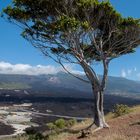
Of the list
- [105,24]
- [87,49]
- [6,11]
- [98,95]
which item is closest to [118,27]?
[105,24]

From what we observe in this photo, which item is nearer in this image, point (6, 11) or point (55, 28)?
point (55, 28)

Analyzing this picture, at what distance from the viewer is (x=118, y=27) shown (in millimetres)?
29297

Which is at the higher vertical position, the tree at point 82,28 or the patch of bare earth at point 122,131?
the tree at point 82,28

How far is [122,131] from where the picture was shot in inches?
965

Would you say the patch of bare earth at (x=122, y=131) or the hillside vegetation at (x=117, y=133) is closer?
the patch of bare earth at (x=122, y=131)

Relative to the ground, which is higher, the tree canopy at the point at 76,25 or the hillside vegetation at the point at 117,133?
the tree canopy at the point at 76,25

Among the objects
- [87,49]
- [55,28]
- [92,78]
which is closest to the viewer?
[55,28]

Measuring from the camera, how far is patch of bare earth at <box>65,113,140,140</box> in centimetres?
2180

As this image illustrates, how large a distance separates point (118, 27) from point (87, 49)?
347 centimetres

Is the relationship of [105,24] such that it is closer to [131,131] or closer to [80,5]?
[80,5]

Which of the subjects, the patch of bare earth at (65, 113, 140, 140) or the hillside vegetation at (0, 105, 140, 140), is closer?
the patch of bare earth at (65, 113, 140, 140)

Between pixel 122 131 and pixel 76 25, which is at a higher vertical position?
pixel 76 25

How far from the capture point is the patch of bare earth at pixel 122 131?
2180cm

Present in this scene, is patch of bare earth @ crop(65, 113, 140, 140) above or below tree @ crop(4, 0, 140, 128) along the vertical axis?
below
